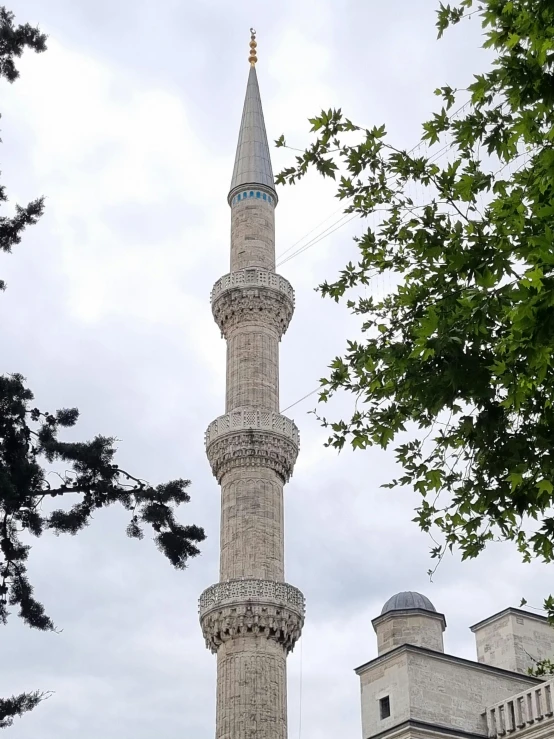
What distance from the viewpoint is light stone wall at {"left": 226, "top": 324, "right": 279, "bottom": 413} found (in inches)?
1115

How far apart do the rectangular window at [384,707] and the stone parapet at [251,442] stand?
23.4 feet

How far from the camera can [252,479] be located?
89.1ft

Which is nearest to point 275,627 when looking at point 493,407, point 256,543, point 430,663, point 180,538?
point 256,543

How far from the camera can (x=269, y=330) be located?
29.7m

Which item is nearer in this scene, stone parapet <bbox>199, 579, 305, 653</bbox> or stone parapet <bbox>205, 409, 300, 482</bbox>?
stone parapet <bbox>199, 579, 305, 653</bbox>

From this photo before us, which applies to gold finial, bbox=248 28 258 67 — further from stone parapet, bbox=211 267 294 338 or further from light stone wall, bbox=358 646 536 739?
light stone wall, bbox=358 646 536 739

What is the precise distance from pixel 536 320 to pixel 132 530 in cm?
515

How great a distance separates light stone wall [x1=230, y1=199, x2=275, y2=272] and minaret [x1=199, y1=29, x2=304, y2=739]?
0.11 feet

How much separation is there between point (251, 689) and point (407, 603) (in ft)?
13.1

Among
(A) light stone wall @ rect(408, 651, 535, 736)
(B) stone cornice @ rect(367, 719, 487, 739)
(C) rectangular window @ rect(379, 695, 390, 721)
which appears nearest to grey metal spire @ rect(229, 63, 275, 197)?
(A) light stone wall @ rect(408, 651, 535, 736)

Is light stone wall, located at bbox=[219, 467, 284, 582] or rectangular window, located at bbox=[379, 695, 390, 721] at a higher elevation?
light stone wall, located at bbox=[219, 467, 284, 582]

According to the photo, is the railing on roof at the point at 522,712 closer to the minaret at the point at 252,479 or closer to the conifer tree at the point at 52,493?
the minaret at the point at 252,479

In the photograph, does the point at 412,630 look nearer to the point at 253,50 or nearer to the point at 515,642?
the point at 515,642

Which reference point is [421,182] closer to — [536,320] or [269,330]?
[536,320]
